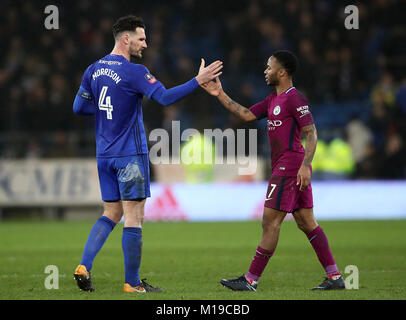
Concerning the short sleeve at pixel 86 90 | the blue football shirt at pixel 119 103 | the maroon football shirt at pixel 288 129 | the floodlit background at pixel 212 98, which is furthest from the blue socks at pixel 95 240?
the floodlit background at pixel 212 98

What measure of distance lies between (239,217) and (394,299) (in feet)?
35.0

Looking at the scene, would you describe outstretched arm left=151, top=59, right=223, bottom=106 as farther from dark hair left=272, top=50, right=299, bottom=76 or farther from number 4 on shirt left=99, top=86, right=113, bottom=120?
dark hair left=272, top=50, right=299, bottom=76

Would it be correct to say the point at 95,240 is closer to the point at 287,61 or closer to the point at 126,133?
the point at 126,133

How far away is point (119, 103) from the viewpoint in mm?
7043

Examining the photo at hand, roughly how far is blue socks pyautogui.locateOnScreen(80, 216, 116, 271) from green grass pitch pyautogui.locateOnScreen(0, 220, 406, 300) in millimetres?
307

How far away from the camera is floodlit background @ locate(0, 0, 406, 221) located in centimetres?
1712

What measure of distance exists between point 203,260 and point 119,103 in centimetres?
355

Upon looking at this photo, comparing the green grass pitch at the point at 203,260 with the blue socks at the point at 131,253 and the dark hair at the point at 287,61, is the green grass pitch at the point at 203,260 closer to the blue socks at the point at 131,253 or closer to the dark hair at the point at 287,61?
the blue socks at the point at 131,253

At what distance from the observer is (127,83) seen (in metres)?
7.00

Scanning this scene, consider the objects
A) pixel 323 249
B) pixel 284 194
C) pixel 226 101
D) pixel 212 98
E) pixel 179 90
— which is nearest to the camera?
pixel 179 90

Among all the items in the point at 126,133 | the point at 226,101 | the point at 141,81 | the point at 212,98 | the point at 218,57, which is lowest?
the point at 126,133

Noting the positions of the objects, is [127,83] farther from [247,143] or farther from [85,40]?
[85,40]

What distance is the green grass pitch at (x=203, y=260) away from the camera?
700cm

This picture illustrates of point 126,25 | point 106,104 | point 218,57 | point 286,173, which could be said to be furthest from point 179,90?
point 218,57
